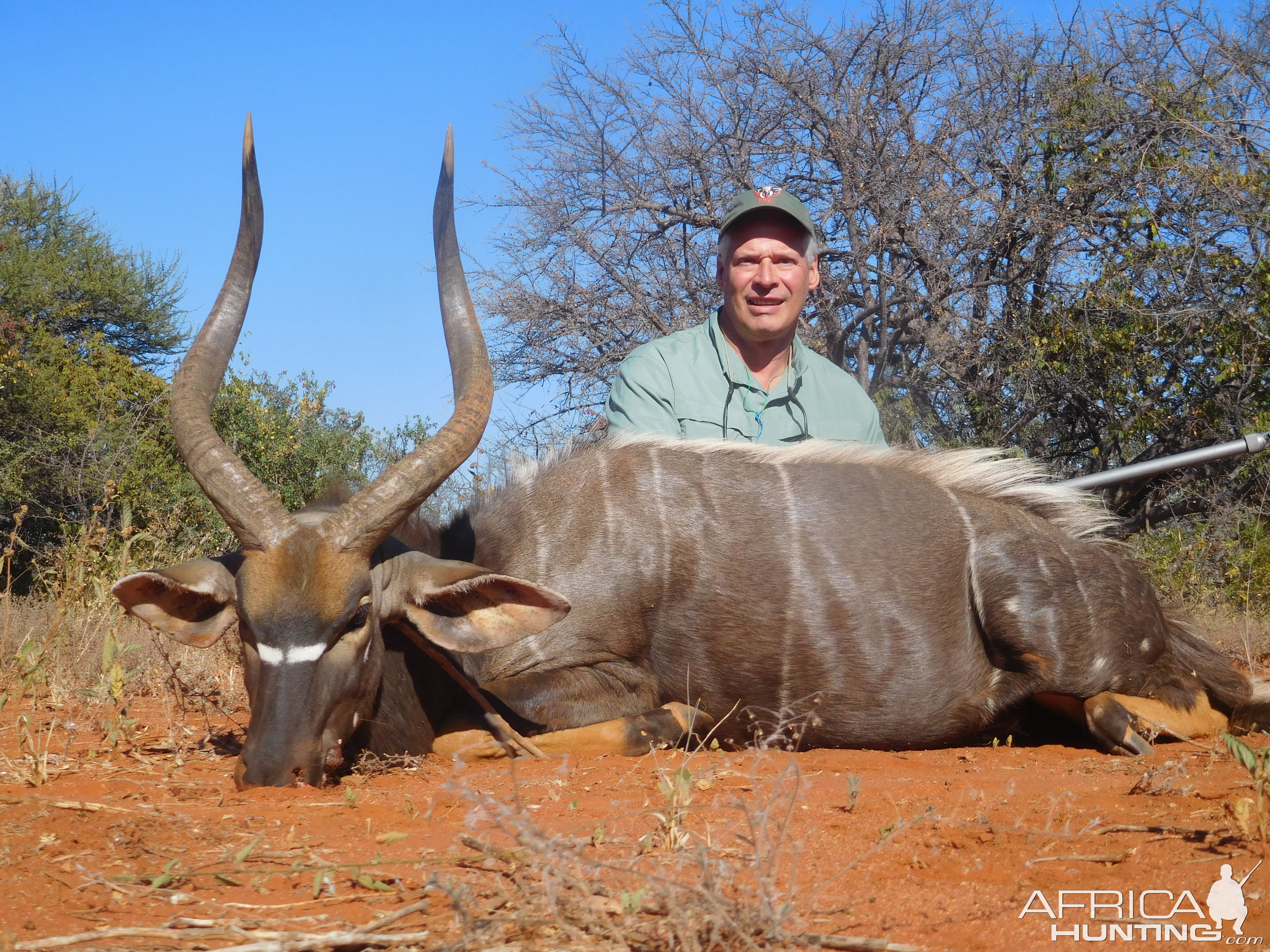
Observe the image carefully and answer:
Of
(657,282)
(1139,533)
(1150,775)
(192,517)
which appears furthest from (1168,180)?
(192,517)

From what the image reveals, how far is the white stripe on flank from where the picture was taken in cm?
309

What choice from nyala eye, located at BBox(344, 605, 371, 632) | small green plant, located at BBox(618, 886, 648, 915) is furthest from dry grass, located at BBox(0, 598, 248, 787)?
small green plant, located at BBox(618, 886, 648, 915)

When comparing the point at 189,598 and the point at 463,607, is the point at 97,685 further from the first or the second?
the point at 463,607

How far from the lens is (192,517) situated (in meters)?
9.30

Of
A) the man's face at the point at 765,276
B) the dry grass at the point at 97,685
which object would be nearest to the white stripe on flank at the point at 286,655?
the dry grass at the point at 97,685

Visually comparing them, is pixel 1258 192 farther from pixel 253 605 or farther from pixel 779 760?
pixel 253 605

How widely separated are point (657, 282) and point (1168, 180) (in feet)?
13.4

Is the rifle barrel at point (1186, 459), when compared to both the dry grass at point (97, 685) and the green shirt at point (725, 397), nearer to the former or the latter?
the green shirt at point (725, 397)

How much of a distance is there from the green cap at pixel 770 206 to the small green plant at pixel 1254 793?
10.5ft

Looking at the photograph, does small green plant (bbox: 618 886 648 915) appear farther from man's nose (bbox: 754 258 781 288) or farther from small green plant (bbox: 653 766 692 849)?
man's nose (bbox: 754 258 781 288)

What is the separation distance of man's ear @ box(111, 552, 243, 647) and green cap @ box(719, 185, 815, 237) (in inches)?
111

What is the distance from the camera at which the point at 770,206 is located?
17.0ft

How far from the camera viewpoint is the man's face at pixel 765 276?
520 centimetres

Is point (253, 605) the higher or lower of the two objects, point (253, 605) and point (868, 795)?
the higher
